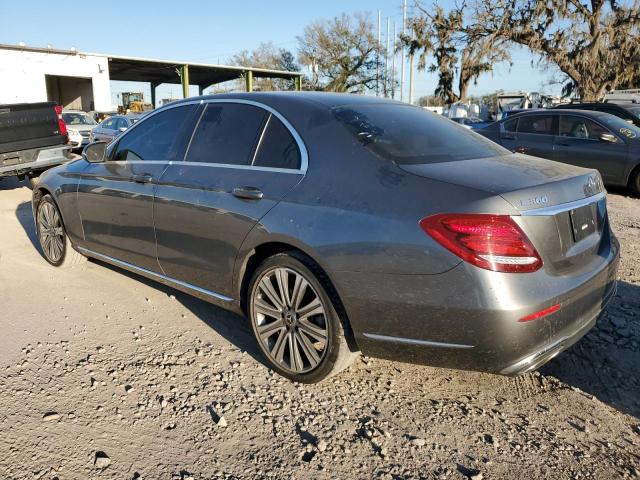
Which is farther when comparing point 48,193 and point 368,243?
point 48,193

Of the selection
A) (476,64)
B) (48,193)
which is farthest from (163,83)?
(48,193)

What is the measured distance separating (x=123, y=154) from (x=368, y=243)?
8.76 feet

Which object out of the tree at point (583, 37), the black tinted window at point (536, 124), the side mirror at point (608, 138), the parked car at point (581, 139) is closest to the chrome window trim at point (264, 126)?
the parked car at point (581, 139)

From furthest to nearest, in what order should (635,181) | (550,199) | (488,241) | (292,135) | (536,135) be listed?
(536,135) → (635,181) → (292,135) → (550,199) → (488,241)

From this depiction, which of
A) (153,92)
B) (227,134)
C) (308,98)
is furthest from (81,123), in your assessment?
(153,92)

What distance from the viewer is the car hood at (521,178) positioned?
2.37 m

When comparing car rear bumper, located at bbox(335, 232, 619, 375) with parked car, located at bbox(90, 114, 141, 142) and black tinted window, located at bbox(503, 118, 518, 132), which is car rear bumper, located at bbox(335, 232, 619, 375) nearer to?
black tinted window, located at bbox(503, 118, 518, 132)

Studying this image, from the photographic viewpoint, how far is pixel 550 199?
245 centimetres

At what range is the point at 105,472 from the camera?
2.33 m

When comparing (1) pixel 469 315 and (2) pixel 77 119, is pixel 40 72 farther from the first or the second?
(1) pixel 469 315

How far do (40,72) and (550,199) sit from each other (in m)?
30.7

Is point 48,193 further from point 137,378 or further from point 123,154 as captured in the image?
point 137,378

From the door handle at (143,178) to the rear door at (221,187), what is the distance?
0.54 feet

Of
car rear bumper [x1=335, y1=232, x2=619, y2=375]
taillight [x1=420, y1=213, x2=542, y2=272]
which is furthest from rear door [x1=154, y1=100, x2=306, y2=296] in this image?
taillight [x1=420, y1=213, x2=542, y2=272]
